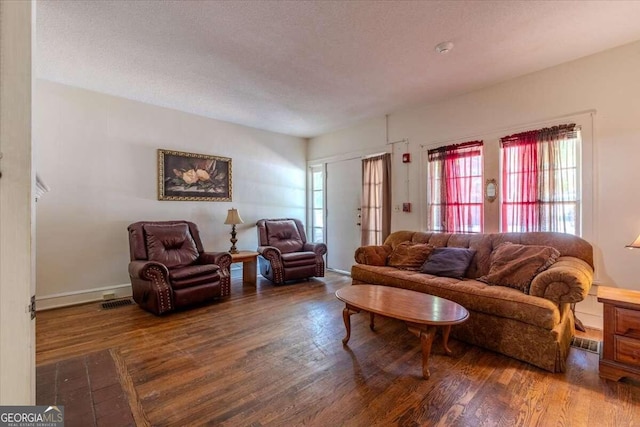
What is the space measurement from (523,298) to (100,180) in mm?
4815

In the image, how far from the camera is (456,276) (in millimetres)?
2953

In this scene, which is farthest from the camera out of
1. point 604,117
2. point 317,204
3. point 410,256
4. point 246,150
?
point 317,204

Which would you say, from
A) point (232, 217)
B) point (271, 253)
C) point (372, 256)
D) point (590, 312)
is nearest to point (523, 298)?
point (590, 312)

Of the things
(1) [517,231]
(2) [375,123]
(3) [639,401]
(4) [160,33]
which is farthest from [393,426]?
(2) [375,123]

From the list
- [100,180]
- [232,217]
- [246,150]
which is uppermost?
[246,150]

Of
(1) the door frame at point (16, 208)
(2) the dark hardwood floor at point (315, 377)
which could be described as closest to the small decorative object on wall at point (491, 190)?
(2) the dark hardwood floor at point (315, 377)

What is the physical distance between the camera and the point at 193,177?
4449 mm

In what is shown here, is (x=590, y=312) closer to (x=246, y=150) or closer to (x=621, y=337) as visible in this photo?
(x=621, y=337)

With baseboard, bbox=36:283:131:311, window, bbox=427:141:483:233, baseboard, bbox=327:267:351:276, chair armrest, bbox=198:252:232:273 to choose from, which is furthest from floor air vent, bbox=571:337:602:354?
baseboard, bbox=36:283:131:311

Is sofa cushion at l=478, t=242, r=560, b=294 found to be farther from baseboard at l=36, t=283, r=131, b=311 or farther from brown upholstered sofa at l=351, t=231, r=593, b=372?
baseboard at l=36, t=283, r=131, b=311

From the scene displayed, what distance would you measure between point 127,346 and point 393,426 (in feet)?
7.37

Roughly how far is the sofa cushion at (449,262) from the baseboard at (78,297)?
3.89m

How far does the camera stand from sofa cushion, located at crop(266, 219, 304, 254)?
477 centimetres

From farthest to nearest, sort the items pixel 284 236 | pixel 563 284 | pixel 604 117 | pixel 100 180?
pixel 284 236 → pixel 100 180 → pixel 604 117 → pixel 563 284
